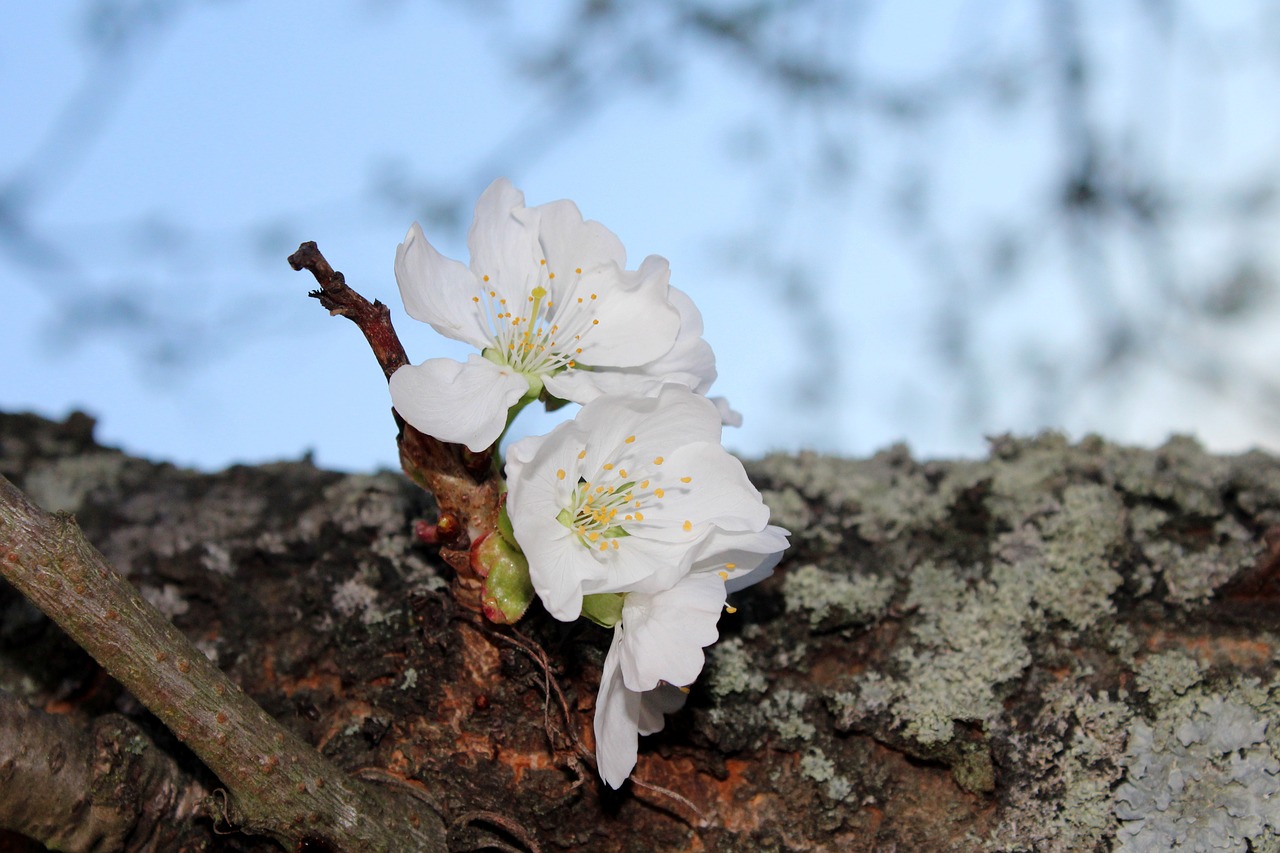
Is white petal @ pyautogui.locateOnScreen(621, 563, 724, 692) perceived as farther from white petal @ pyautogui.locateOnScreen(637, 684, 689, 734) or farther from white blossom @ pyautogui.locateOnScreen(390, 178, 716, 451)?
white blossom @ pyautogui.locateOnScreen(390, 178, 716, 451)

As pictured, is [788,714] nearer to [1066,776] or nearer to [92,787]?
[1066,776]

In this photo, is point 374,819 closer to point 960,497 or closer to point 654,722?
point 654,722

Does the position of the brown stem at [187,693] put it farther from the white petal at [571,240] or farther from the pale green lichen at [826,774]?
the white petal at [571,240]

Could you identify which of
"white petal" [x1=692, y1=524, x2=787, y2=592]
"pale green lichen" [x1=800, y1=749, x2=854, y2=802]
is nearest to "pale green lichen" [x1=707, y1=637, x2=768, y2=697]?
"pale green lichen" [x1=800, y1=749, x2=854, y2=802]

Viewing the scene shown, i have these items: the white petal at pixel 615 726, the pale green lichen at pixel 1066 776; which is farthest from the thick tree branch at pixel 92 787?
the pale green lichen at pixel 1066 776

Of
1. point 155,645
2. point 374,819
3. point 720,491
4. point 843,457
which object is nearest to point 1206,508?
point 843,457

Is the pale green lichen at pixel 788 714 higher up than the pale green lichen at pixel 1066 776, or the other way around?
the pale green lichen at pixel 1066 776
